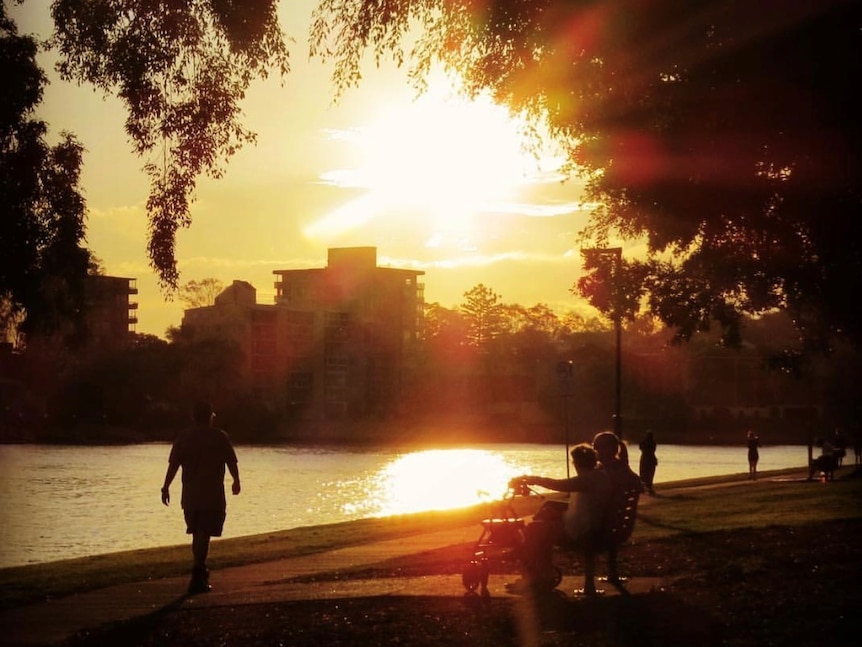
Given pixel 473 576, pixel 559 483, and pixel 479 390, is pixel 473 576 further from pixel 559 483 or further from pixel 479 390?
pixel 479 390

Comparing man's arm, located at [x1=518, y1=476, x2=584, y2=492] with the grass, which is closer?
man's arm, located at [x1=518, y1=476, x2=584, y2=492]

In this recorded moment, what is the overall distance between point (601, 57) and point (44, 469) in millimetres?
65026

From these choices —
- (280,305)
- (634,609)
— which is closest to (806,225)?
(634,609)

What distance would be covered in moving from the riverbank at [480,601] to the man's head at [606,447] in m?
1.16

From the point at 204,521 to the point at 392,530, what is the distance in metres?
11.1

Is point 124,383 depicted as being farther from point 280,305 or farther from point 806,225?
point 806,225

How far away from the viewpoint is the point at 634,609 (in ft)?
35.5

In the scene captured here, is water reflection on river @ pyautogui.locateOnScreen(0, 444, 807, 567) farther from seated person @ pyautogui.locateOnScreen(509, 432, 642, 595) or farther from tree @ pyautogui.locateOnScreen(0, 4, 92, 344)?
tree @ pyautogui.locateOnScreen(0, 4, 92, 344)

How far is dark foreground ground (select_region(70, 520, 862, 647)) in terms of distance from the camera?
972cm

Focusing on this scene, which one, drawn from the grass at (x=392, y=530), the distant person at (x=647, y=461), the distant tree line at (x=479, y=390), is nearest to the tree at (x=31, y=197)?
the grass at (x=392, y=530)

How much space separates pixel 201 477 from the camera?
13461 mm


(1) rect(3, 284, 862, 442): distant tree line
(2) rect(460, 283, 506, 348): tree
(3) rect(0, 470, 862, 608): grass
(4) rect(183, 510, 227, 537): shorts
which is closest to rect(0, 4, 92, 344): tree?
(3) rect(0, 470, 862, 608): grass

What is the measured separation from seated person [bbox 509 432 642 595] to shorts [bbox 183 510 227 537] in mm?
3260

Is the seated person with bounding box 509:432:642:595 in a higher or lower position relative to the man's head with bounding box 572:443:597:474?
lower
